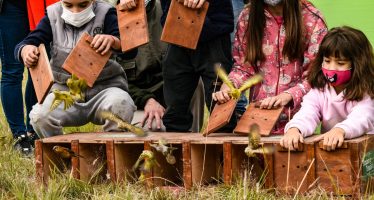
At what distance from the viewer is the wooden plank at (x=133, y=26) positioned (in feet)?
14.1

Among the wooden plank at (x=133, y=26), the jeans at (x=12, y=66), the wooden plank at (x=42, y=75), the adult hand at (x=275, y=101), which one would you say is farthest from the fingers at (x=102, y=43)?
the jeans at (x=12, y=66)

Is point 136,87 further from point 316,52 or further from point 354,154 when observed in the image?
point 354,154

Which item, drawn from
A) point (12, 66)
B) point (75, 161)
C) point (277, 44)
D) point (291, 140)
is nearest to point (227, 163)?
point (291, 140)

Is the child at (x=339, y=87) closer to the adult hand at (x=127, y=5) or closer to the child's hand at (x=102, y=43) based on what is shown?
the adult hand at (x=127, y=5)

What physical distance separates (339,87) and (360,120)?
0.29 metres

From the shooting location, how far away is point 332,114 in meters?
3.98

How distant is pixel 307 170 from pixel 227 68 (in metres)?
1.14

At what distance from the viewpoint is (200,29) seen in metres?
4.24

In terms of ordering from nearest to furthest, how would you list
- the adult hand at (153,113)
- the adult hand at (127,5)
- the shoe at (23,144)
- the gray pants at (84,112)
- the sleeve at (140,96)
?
the adult hand at (127,5) < the gray pants at (84,112) < the adult hand at (153,113) < the sleeve at (140,96) < the shoe at (23,144)

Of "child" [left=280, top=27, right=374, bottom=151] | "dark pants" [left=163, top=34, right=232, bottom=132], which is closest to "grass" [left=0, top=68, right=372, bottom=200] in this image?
"child" [left=280, top=27, right=374, bottom=151]

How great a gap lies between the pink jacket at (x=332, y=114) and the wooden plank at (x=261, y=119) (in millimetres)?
122

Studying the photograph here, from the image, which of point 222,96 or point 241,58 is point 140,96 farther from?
point 222,96

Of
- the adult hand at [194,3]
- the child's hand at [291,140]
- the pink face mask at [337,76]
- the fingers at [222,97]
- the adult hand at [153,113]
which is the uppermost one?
the adult hand at [194,3]

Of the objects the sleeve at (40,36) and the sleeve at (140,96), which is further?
the sleeve at (140,96)
